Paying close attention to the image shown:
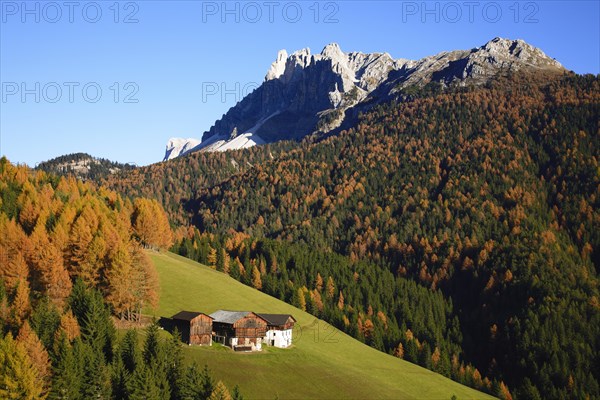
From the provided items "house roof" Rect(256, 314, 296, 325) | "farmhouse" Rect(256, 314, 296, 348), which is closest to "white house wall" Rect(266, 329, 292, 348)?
"farmhouse" Rect(256, 314, 296, 348)

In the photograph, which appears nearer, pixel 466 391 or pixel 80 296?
pixel 80 296

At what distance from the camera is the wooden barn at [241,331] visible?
325 ft

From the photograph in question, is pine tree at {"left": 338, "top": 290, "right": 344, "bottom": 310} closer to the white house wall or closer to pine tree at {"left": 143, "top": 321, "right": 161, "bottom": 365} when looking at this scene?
the white house wall

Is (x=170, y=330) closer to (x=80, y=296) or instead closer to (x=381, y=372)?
(x=80, y=296)

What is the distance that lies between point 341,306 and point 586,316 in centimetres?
6725

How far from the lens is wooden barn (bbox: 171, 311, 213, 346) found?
9650cm

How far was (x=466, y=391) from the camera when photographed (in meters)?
113

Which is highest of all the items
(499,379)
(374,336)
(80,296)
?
(80,296)

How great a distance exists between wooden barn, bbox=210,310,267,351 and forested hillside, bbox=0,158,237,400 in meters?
12.7

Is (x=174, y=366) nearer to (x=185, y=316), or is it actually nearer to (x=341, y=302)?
(x=185, y=316)

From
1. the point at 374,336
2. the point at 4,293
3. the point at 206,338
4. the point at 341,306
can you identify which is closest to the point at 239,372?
the point at 206,338

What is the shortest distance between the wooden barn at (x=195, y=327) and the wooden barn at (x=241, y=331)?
2.88 m

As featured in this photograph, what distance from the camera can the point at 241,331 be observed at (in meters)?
100

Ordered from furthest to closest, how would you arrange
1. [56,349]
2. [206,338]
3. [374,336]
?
[374,336] < [206,338] < [56,349]
